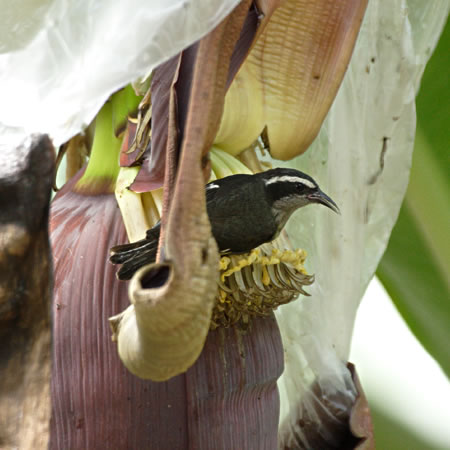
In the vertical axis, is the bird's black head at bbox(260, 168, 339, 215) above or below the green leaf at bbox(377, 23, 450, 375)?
below

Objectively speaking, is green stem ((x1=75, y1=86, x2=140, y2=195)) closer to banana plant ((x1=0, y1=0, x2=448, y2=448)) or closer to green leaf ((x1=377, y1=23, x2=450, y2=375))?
banana plant ((x1=0, y1=0, x2=448, y2=448))

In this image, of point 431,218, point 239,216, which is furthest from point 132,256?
point 431,218

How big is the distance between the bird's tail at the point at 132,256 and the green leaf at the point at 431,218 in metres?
0.28

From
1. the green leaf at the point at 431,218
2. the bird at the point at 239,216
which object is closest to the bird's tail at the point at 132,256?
the bird at the point at 239,216

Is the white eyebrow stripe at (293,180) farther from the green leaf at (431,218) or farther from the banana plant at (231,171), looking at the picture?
the green leaf at (431,218)

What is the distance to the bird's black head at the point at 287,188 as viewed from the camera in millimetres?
360

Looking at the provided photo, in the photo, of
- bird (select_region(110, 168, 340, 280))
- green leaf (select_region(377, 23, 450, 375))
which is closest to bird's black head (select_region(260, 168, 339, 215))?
bird (select_region(110, 168, 340, 280))

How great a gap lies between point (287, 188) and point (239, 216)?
4 centimetres

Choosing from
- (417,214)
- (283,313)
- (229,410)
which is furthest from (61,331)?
(417,214)

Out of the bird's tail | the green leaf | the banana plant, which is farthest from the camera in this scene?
the green leaf

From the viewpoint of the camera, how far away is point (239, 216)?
1.10 ft

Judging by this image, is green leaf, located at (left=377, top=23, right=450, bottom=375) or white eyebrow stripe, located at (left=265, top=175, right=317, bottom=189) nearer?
white eyebrow stripe, located at (left=265, top=175, right=317, bottom=189)

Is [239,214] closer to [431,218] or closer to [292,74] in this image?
[292,74]

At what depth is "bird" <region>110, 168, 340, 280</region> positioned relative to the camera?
32 cm
